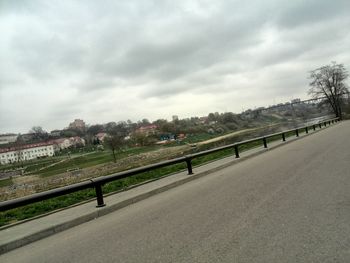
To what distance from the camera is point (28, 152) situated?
172875 millimetres

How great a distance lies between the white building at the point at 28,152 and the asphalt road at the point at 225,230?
171471 millimetres

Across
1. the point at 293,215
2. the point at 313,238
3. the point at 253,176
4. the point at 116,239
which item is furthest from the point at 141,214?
the point at 253,176

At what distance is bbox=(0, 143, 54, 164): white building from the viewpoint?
168 m

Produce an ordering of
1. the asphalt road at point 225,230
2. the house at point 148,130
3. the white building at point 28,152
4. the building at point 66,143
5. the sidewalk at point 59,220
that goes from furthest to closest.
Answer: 1. the building at point 66,143
2. the white building at point 28,152
3. the house at point 148,130
4. the sidewalk at point 59,220
5. the asphalt road at point 225,230

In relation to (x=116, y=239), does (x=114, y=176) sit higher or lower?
higher

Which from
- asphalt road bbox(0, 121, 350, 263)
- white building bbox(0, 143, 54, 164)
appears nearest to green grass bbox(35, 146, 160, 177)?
asphalt road bbox(0, 121, 350, 263)

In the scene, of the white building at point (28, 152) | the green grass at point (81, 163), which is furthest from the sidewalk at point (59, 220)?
the white building at point (28, 152)

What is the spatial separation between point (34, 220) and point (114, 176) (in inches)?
103

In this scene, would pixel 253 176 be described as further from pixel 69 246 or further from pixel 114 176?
pixel 69 246

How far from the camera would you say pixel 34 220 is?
347 inches

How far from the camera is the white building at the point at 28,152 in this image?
16771 centimetres

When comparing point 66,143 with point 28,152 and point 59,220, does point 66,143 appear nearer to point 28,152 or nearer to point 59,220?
point 28,152

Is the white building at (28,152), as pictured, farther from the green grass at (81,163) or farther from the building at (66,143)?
the green grass at (81,163)

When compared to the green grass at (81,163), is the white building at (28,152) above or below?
above
